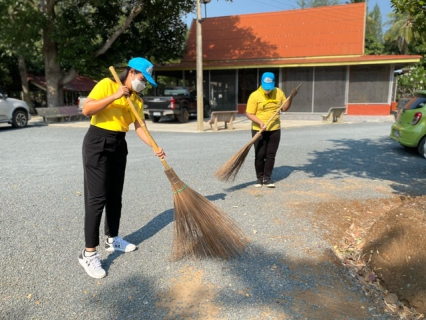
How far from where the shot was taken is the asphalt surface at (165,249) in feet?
8.54

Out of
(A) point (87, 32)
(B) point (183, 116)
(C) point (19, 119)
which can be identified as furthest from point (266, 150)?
(A) point (87, 32)

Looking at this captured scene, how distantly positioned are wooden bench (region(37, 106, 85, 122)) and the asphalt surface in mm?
9169

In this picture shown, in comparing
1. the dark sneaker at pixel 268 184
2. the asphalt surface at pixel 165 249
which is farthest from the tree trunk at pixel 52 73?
the dark sneaker at pixel 268 184

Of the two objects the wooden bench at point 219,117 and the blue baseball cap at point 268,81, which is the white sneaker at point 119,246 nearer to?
the blue baseball cap at point 268,81

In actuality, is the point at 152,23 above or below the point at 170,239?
above

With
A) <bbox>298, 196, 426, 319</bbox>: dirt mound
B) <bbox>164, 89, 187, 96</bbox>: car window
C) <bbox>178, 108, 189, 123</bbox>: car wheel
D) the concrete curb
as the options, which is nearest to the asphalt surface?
<bbox>298, 196, 426, 319</bbox>: dirt mound

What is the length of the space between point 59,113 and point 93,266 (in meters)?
15.2

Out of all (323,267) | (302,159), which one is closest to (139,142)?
(302,159)

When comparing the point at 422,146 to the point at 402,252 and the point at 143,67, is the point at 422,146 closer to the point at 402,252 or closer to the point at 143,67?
the point at 402,252

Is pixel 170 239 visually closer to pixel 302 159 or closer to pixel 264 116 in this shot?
pixel 264 116

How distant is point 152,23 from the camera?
60.1 ft

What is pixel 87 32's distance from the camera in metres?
16.7

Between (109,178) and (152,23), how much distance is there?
16830mm

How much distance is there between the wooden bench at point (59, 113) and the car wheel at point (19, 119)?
1.83 m
